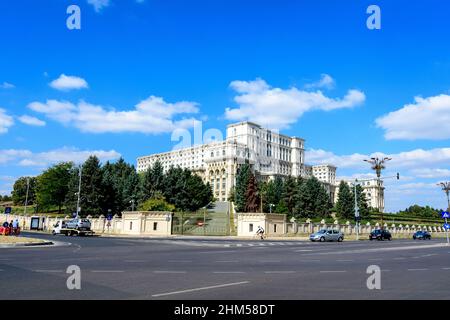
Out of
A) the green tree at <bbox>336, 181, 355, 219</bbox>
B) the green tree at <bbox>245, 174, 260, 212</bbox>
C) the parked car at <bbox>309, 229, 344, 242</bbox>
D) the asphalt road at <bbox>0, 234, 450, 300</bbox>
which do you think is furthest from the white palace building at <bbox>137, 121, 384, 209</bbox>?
the asphalt road at <bbox>0, 234, 450, 300</bbox>

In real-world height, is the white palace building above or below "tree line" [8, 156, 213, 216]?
above

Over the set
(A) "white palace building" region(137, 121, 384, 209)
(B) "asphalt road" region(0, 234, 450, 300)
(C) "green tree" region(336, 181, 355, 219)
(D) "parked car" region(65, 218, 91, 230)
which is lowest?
(B) "asphalt road" region(0, 234, 450, 300)

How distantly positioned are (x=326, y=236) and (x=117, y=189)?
6312cm

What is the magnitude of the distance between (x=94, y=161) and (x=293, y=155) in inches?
5036

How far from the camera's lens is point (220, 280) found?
11516 millimetres

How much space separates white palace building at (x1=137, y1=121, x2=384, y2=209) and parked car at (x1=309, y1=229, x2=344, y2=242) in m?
112

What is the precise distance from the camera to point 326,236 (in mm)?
44062

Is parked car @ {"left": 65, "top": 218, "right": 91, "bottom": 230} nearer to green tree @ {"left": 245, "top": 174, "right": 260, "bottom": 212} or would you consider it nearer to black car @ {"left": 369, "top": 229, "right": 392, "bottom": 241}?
black car @ {"left": 369, "top": 229, "right": 392, "bottom": 241}

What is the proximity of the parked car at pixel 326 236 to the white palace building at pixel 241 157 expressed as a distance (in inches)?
4391

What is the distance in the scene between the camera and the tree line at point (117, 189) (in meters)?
82.8

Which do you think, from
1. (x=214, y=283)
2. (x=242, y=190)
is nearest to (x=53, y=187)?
(x=242, y=190)

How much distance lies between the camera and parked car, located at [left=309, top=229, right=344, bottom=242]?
43531 millimetres
